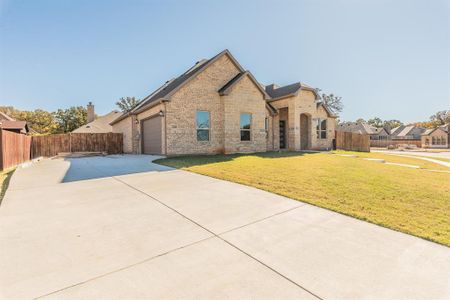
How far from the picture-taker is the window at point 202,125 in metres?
13.6

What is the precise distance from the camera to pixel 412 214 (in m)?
3.65

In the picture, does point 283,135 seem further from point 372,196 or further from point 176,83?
point 372,196

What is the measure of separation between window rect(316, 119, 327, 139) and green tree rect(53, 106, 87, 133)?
153ft

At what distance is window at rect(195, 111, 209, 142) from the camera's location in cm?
1356

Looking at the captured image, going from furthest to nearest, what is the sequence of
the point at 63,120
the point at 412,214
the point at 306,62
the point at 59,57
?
1. the point at 63,120
2. the point at 306,62
3. the point at 59,57
4. the point at 412,214

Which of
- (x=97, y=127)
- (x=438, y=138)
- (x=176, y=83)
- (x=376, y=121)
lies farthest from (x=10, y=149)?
(x=376, y=121)

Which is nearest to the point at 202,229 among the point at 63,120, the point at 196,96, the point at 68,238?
the point at 68,238

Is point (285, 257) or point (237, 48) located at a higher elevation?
point (237, 48)

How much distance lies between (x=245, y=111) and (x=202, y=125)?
10.6ft

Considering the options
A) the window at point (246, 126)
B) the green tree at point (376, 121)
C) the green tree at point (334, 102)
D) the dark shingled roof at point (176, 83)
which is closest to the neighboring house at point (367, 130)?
the green tree at point (334, 102)

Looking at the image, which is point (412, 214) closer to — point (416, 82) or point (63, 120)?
point (416, 82)

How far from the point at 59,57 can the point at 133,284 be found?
1590 centimetres

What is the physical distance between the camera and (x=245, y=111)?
14.6 metres

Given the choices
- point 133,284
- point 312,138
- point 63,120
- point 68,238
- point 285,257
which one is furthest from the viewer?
point 63,120
